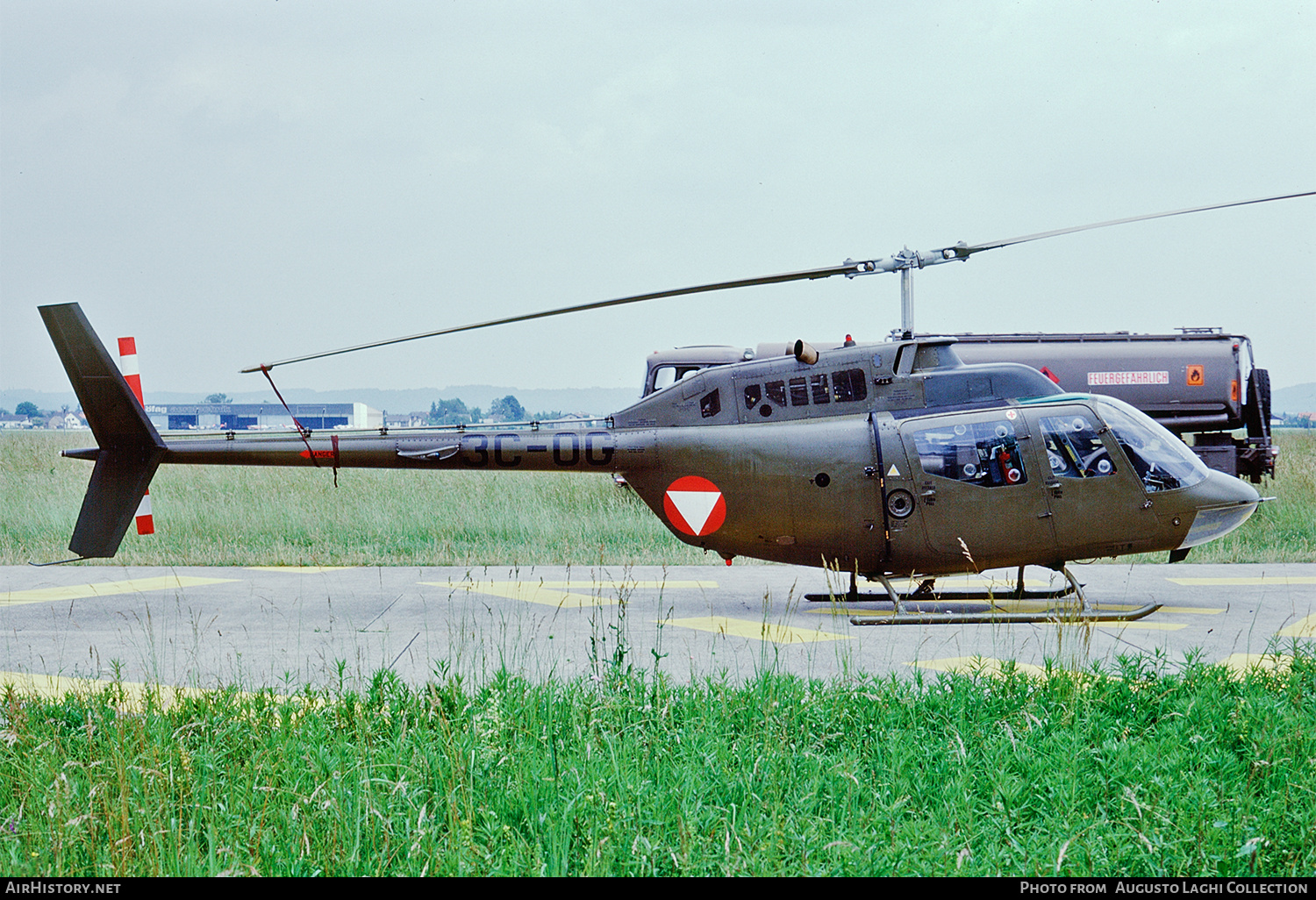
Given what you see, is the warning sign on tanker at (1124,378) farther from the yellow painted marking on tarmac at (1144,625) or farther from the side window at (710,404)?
the side window at (710,404)

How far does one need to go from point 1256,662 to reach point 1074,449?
7.58 feet

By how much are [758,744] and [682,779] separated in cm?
52

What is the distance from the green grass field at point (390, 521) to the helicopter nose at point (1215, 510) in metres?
4.98

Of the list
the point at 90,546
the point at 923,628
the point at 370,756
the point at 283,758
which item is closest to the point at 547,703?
the point at 370,756

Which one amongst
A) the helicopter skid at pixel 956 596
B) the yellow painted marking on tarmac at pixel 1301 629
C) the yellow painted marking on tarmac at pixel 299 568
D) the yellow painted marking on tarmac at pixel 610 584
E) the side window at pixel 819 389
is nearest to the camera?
the yellow painted marking on tarmac at pixel 1301 629

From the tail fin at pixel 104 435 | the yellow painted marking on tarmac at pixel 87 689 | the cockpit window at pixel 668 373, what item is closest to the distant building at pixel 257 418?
the tail fin at pixel 104 435

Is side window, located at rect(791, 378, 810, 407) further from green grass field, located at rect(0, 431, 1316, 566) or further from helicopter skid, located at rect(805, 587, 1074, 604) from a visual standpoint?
green grass field, located at rect(0, 431, 1316, 566)

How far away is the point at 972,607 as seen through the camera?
8469 mm

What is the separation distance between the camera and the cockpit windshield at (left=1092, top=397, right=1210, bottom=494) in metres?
7.75

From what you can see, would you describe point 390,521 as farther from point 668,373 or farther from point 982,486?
point 982,486

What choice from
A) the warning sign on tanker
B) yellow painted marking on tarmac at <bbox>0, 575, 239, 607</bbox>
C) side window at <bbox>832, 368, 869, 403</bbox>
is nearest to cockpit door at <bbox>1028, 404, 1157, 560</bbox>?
side window at <bbox>832, 368, 869, 403</bbox>

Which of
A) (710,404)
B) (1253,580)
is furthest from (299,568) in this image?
(1253,580)

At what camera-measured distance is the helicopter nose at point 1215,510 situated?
7809 mm

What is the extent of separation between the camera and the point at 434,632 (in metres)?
7.34
